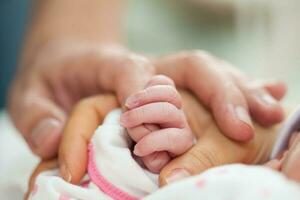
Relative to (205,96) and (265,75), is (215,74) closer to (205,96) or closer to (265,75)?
(205,96)

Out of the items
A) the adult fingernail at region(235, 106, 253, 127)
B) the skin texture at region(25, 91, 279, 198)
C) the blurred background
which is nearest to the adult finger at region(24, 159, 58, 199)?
the skin texture at region(25, 91, 279, 198)

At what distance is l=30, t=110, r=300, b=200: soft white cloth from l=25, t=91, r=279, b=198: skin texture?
17 millimetres

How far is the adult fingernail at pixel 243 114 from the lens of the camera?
643 millimetres

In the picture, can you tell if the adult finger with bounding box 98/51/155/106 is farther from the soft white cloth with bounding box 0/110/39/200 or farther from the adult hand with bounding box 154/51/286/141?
the soft white cloth with bounding box 0/110/39/200

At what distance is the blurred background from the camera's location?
1370 mm

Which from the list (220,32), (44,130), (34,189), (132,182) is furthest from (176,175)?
(220,32)

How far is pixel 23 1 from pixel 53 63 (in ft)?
1.32

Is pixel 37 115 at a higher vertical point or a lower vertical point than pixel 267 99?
lower

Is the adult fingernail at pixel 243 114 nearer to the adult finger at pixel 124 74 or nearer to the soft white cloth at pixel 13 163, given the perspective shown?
the adult finger at pixel 124 74

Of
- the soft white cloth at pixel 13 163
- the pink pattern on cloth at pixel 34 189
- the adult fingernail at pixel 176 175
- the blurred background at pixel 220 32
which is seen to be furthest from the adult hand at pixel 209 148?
the blurred background at pixel 220 32

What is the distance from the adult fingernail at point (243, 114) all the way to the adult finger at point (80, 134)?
0.14m

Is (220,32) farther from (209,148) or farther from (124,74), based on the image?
(209,148)

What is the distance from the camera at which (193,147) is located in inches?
23.8

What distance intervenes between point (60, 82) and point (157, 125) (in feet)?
1.33
